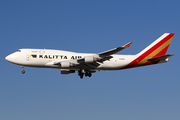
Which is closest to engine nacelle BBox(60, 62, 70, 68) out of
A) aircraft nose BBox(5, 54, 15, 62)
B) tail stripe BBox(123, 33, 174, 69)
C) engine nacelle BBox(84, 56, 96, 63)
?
engine nacelle BBox(84, 56, 96, 63)

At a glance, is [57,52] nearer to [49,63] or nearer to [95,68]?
[49,63]

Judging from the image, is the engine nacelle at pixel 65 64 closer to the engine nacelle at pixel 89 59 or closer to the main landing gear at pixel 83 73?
the engine nacelle at pixel 89 59

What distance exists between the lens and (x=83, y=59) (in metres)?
44.8

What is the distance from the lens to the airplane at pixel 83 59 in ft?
148

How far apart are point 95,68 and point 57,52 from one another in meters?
6.63

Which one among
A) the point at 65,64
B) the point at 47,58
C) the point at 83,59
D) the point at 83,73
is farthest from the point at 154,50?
the point at 47,58

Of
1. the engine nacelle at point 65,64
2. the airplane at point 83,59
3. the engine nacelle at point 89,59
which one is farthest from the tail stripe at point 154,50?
the engine nacelle at point 65,64

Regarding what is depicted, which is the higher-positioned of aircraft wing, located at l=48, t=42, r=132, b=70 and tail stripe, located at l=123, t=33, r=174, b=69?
tail stripe, located at l=123, t=33, r=174, b=69

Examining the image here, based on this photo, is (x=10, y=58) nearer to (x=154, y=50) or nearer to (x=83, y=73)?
(x=83, y=73)

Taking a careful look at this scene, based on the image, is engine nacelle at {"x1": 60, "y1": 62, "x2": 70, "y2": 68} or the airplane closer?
engine nacelle at {"x1": 60, "y1": 62, "x2": 70, "y2": 68}

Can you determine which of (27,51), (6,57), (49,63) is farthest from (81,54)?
(6,57)

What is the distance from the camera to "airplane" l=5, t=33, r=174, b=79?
4500cm

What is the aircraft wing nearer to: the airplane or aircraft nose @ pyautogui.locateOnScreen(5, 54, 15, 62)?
the airplane

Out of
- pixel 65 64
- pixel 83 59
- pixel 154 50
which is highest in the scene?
pixel 154 50
